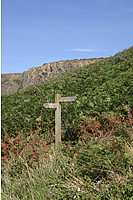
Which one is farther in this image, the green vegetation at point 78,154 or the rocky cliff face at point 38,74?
the rocky cliff face at point 38,74

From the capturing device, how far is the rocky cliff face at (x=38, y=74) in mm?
48097

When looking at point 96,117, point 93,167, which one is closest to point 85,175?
point 93,167

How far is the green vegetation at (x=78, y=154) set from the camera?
395 cm

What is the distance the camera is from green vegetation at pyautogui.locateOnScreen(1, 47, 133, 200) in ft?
13.0

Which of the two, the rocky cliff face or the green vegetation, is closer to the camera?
the green vegetation

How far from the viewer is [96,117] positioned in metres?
8.20

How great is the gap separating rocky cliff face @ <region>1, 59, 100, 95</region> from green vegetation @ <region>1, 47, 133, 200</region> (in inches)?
1299

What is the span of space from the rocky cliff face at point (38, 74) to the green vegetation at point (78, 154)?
33006 mm

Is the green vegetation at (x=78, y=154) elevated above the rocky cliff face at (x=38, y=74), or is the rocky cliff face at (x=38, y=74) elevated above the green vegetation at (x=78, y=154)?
the rocky cliff face at (x=38, y=74)

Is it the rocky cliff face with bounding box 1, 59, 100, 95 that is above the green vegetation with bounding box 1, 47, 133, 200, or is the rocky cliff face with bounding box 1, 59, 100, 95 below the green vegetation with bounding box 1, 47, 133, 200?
above

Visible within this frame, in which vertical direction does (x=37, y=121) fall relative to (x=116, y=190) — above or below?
above

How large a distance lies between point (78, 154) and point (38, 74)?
47.6 meters

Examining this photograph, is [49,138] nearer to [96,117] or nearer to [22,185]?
[96,117]

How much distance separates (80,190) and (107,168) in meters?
0.57
